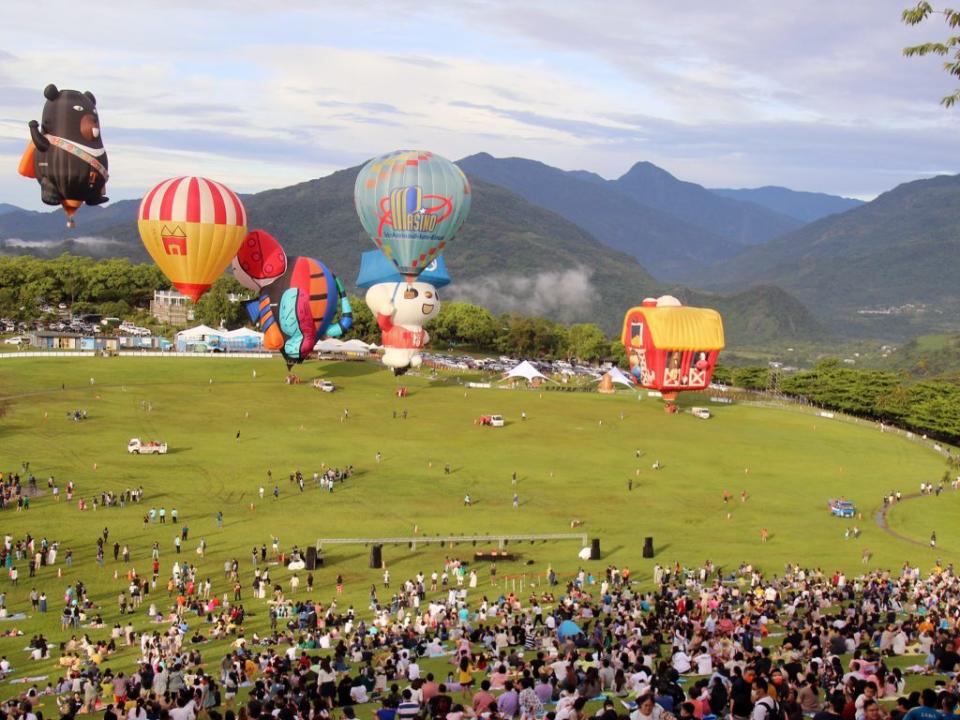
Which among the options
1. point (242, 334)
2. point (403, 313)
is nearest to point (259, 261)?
point (403, 313)

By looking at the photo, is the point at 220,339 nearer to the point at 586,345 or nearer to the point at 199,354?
the point at 199,354

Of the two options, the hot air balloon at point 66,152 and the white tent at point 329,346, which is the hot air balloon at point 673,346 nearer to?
the white tent at point 329,346

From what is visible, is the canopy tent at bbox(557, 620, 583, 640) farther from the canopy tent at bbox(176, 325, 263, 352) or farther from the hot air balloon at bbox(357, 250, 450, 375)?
the canopy tent at bbox(176, 325, 263, 352)

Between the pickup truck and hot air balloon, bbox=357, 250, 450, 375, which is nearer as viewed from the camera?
the pickup truck

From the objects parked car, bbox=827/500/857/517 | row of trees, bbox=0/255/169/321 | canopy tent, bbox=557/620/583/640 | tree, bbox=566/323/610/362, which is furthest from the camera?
tree, bbox=566/323/610/362

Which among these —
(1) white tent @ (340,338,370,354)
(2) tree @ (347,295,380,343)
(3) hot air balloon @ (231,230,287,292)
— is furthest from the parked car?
(2) tree @ (347,295,380,343)

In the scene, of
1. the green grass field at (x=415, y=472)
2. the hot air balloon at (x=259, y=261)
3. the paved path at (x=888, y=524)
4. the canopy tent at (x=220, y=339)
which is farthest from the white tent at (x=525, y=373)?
the paved path at (x=888, y=524)

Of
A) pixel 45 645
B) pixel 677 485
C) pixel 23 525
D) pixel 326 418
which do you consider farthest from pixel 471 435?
pixel 45 645
